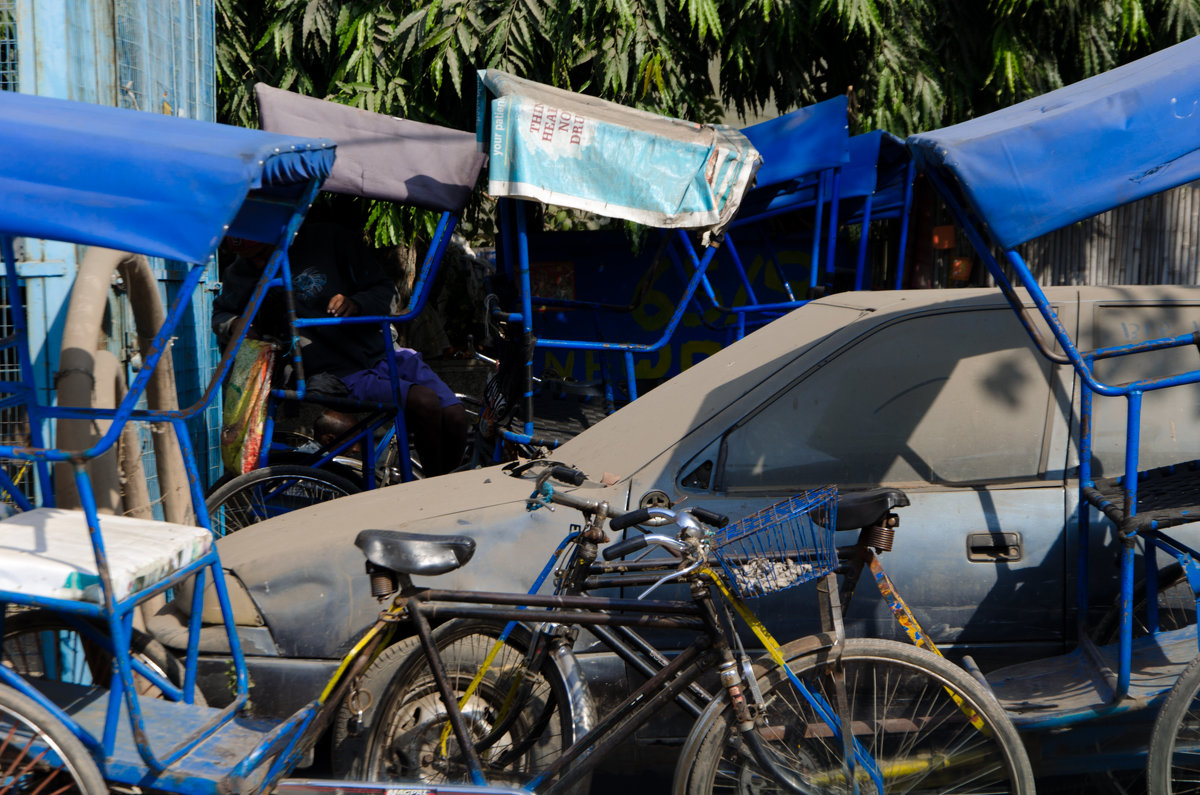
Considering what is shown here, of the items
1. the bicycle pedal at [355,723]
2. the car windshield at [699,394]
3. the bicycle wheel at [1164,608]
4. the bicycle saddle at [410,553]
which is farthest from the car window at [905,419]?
the bicycle pedal at [355,723]

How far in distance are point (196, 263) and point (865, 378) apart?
6.74ft

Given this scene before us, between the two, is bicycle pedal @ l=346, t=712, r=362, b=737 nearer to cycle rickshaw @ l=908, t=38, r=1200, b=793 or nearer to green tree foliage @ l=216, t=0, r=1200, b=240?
cycle rickshaw @ l=908, t=38, r=1200, b=793

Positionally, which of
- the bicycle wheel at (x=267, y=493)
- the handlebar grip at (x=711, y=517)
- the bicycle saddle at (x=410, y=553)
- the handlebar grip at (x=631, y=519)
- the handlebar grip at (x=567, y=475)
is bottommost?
the bicycle wheel at (x=267, y=493)

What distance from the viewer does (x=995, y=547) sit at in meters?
3.10

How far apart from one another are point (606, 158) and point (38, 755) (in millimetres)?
3575

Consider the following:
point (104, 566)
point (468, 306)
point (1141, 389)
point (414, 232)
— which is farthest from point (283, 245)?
point (468, 306)

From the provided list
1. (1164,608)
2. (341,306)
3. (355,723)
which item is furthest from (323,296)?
(1164,608)

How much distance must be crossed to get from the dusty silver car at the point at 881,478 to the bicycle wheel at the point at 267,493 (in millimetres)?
1220

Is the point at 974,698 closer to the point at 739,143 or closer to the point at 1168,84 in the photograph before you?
the point at 1168,84

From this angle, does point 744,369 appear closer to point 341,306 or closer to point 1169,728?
point 1169,728

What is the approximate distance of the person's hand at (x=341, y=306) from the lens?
5258 millimetres

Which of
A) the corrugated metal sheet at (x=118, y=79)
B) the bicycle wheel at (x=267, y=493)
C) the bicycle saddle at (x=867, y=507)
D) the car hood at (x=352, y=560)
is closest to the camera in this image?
the bicycle saddle at (x=867, y=507)

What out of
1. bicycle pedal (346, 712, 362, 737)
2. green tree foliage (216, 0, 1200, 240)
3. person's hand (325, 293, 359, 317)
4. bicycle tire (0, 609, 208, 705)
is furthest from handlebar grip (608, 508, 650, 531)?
green tree foliage (216, 0, 1200, 240)

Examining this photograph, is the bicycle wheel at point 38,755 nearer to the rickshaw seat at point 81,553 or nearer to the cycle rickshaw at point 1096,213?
the rickshaw seat at point 81,553
